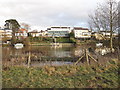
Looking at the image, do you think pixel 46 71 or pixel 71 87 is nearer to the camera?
pixel 71 87

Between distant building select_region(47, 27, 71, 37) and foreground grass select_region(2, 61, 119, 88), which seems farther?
distant building select_region(47, 27, 71, 37)

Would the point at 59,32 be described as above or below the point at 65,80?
above

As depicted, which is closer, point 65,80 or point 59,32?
point 65,80

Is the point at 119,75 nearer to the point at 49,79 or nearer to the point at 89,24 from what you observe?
the point at 49,79

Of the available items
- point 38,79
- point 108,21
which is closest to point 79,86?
point 38,79

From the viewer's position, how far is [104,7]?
599 inches

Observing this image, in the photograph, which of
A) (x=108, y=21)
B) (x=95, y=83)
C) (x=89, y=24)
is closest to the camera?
(x=95, y=83)

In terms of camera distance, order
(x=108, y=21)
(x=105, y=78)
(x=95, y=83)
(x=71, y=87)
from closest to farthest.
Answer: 1. (x=71, y=87)
2. (x=95, y=83)
3. (x=105, y=78)
4. (x=108, y=21)

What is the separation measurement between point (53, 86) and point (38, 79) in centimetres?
102

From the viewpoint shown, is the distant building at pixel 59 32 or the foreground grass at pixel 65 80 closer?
the foreground grass at pixel 65 80

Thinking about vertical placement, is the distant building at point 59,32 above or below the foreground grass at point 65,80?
above

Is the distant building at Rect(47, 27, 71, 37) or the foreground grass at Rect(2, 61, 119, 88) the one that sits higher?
the distant building at Rect(47, 27, 71, 37)

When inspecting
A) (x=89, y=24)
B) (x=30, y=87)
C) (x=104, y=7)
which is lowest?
(x=30, y=87)

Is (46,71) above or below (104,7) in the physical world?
below
